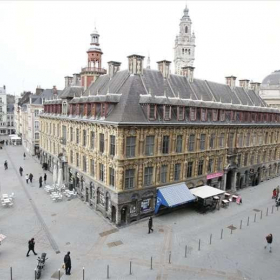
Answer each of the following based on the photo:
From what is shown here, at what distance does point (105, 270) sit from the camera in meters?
18.7

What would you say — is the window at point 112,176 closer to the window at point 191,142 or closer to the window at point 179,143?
the window at point 179,143

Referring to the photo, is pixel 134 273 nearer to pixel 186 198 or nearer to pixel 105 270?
pixel 105 270

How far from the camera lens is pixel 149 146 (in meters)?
27.4

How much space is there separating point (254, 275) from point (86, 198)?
20421mm

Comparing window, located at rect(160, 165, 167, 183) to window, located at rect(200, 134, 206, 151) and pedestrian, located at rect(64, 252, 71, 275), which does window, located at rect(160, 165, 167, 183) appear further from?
pedestrian, located at rect(64, 252, 71, 275)

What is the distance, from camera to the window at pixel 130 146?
25547 mm

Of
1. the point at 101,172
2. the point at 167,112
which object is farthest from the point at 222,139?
the point at 101,172

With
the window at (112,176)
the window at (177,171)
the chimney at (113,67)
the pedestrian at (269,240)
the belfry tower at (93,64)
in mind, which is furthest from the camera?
the belfry tower at (93,64)

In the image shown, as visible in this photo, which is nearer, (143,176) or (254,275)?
(254,275)

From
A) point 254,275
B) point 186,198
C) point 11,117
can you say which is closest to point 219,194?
point 186,198

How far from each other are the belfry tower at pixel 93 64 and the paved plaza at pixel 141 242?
18276mm

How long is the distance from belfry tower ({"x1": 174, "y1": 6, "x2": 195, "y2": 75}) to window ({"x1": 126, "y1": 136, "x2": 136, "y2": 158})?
74.7m

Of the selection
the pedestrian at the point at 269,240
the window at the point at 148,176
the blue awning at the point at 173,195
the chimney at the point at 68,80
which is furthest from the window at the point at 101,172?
the chimney at the point at 68,80

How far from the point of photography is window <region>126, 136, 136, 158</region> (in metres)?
25.5
